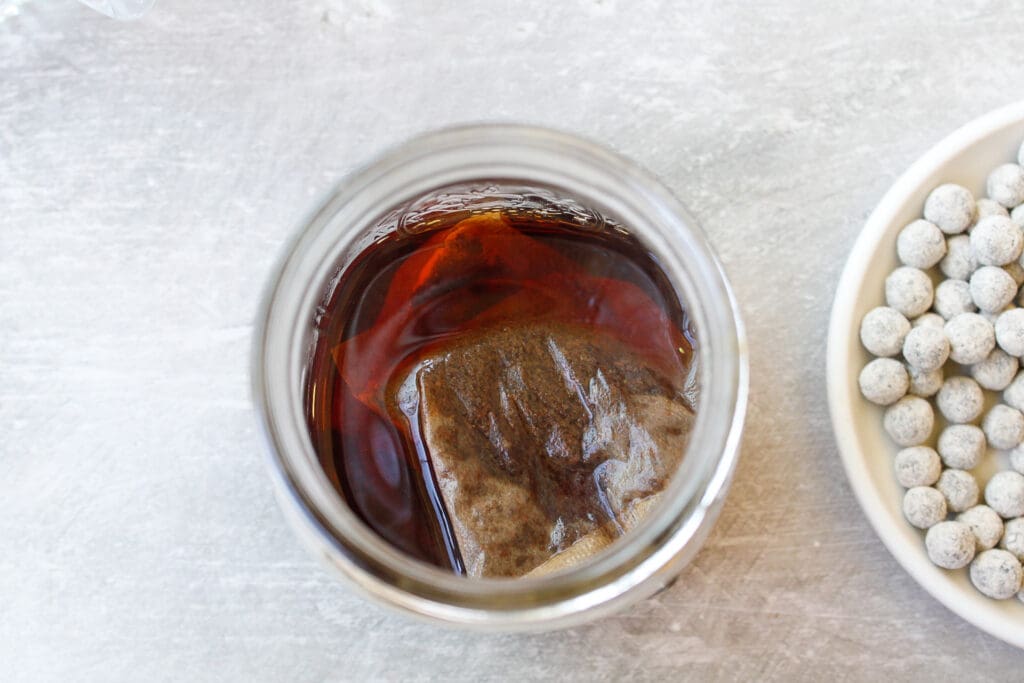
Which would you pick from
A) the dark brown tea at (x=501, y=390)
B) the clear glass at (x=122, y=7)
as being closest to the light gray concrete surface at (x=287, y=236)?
the clear glass at (x=122, y=7)

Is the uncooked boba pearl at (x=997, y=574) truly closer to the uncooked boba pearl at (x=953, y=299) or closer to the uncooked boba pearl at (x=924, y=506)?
the uncooked boba pearl at (x=924, y=506)

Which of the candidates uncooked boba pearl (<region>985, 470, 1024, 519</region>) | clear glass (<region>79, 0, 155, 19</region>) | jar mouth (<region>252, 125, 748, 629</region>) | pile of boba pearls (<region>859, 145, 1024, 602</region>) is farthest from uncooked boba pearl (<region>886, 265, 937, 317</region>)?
clear glass (<region>79, 0, 155, 19</region>)

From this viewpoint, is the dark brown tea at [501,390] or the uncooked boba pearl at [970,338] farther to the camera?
the uncooked boba pearl at [970,338]

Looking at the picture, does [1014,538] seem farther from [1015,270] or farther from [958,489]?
A: [1015,270]

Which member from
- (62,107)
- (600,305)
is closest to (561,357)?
(600,305)

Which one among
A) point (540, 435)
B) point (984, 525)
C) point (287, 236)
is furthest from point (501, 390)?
point (984, 525)

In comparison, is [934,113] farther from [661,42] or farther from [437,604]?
[437,604]
